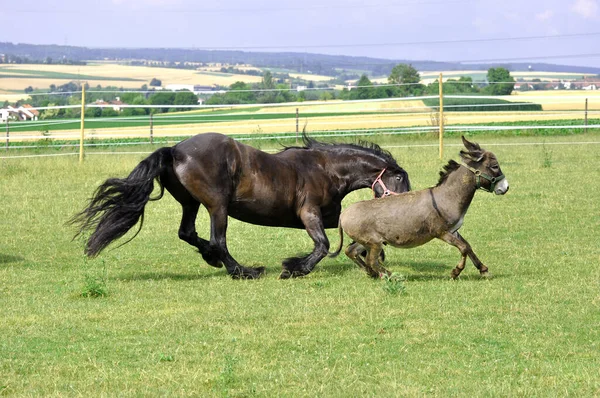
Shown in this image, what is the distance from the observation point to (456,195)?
385 inches

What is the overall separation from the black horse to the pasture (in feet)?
1.65

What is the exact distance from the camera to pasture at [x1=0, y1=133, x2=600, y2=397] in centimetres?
632

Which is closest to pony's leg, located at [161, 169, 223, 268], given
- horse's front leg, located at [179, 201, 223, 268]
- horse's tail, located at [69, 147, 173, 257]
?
horse's front leg, located at [179, 201, 223, 268]

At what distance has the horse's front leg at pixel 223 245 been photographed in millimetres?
10070

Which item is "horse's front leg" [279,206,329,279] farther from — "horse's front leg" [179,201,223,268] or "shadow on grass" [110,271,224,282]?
"horse's front leg" [179,201,223,268]

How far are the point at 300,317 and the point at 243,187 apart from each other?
2.48 meters

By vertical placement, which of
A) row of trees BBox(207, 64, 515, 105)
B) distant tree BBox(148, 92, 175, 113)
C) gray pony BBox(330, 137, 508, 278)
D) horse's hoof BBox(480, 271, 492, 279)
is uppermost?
row of trees BBox(207, 64, 515, 105)

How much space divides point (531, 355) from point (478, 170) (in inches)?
127

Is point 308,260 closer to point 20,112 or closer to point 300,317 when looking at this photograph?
point 300,317

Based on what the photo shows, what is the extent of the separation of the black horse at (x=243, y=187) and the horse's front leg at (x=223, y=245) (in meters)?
0.01

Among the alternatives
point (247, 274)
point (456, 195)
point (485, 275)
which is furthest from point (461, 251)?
point (247, 274)

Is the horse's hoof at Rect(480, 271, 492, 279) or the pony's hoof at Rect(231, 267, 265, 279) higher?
the horse's hoof at Rect(480, 271, 492, 279)

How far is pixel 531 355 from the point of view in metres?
6.82

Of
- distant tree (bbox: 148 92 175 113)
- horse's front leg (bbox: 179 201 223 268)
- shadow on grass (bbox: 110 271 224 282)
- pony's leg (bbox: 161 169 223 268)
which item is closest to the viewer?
shadow on grass (bbox: 110 271 224 282)
